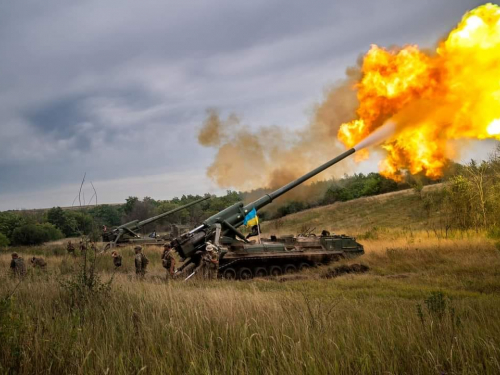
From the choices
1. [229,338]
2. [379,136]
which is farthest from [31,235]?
[229,338]

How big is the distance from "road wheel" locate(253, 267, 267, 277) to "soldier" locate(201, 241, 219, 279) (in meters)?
1.84

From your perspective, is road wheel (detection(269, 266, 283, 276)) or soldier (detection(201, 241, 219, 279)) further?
road wheel (detection(269, 266, 283, 276))

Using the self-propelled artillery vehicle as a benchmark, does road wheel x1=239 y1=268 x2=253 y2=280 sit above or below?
below

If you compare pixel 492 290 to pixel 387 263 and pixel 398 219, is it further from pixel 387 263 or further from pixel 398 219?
pixel 398 219

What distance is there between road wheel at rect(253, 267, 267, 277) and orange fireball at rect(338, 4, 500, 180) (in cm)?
552

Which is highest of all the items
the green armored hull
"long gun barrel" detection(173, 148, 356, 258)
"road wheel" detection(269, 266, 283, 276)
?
"long gun barrel" detection(173, 148, 356, 258)

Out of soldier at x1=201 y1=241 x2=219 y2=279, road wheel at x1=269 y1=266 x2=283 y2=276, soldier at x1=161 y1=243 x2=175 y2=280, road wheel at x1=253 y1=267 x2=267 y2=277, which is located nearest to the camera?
soldier at x1=201 y1=241 x2=219 y2=279

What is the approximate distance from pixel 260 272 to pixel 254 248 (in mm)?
875

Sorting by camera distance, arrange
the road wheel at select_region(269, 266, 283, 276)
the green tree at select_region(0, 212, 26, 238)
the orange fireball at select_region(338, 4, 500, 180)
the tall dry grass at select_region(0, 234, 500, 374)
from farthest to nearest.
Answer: the green tree at select_region(0, 212, 26, 238), the road wheel at select_region(269, 266, 283, 276), the orange fireball at select_region(338, 4, 500, 180), the tall dry grass at select_region(0, 234, 500, 374)

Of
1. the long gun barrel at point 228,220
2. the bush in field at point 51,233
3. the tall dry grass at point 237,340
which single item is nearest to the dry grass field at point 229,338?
the tall dry grass at point 237,340

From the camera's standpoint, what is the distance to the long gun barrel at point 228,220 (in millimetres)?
14758

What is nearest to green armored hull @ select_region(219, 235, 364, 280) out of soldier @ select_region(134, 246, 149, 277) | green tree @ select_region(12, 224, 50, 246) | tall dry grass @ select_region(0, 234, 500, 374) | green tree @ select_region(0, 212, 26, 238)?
soldier @ select_region(134, 246, 149, 277)

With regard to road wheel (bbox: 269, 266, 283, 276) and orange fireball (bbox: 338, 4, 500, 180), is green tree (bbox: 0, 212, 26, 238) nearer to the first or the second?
road wheel (bbox: 269, 266, 283, 276)

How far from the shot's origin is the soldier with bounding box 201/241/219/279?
45.4ft
